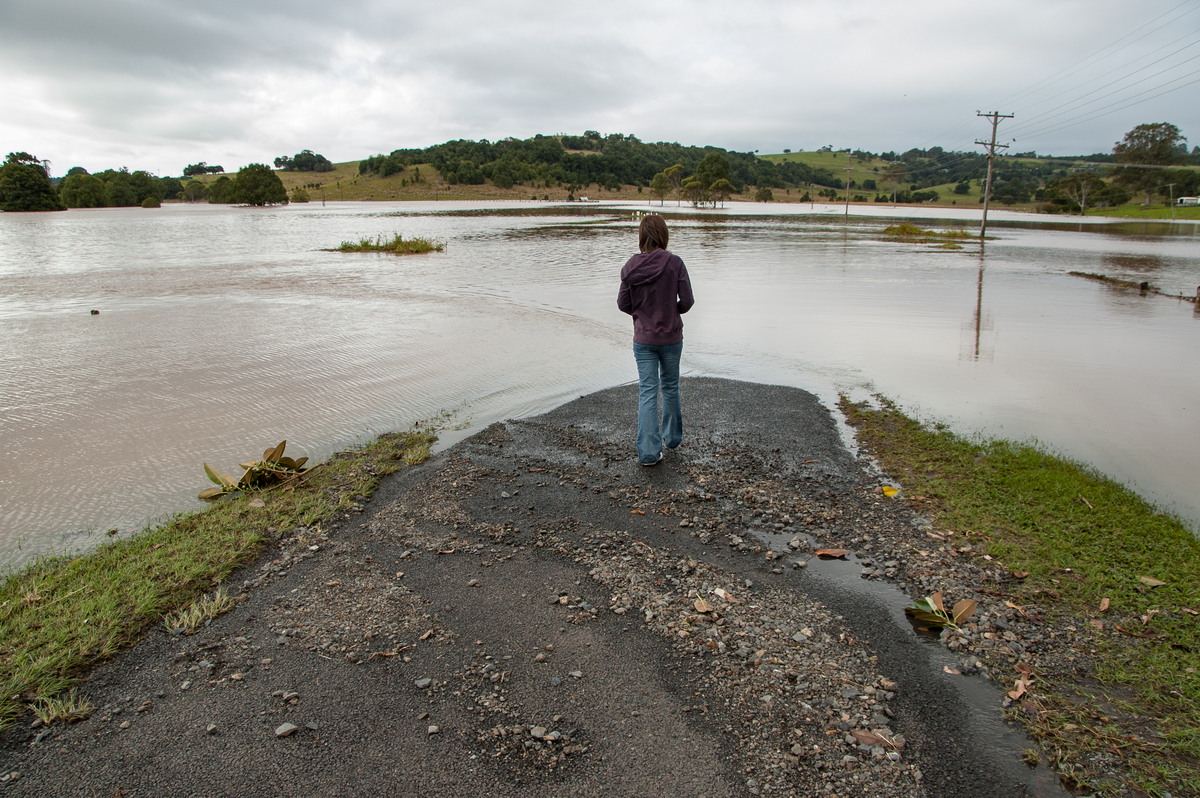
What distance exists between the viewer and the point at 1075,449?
23.6 ft

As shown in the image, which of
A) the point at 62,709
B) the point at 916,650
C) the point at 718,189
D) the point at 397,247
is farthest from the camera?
the point at 718,189

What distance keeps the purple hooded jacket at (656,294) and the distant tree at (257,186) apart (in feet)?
391

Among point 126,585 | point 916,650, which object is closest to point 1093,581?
point 916,650

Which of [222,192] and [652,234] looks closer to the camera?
[652,234]

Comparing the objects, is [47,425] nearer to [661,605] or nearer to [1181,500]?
[661,605]

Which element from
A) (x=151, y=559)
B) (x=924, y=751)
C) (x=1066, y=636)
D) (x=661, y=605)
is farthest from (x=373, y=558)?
(x=1066, y=636)

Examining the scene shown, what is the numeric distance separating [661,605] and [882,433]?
14.5 ft

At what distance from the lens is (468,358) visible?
11.6m

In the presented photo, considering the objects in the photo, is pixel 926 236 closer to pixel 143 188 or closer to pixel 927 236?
pixel 927 236

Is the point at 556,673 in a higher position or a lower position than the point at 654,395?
lower

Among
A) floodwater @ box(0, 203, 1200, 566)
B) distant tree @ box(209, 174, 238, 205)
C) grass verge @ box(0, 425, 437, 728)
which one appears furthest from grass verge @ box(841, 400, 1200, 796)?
distant tree @ box(209, 174, 238, 205)

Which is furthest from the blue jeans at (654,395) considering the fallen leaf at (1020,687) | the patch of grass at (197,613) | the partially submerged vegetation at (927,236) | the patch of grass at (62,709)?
the partially submerged vegetation at (927,236)

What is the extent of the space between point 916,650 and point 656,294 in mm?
3820

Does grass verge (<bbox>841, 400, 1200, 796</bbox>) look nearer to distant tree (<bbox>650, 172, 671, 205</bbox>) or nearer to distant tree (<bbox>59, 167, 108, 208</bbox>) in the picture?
distant tree (<bbox>650, 172, 671, 205</bbox>)
